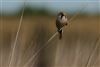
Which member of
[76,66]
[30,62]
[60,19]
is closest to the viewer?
[30,62]

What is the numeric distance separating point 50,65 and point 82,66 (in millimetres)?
285

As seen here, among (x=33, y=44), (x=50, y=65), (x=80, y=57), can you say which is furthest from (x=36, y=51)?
(x=50, y=65)

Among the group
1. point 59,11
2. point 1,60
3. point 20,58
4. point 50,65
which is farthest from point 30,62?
point 59,11

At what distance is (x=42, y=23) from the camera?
3.48 m

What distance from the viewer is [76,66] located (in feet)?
9.64

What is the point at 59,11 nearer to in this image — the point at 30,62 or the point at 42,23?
the point at 42,23

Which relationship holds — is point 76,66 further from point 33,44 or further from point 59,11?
point 59,11

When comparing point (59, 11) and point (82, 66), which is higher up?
point (59, 11)

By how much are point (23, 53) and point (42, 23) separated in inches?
29.2

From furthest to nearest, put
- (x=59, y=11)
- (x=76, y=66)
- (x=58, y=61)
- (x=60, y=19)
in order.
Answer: (x=60, y=19)
(x=59, y=11)
(x=58, y=61)
(x=76, y=66)

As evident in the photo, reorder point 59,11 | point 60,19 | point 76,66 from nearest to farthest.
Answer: point 76,66
point 59,11
point 60,19

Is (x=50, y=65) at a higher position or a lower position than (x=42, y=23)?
lower

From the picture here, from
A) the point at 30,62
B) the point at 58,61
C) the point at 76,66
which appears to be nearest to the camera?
the point at 30,62

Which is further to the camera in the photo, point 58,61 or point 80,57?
point 58,61
